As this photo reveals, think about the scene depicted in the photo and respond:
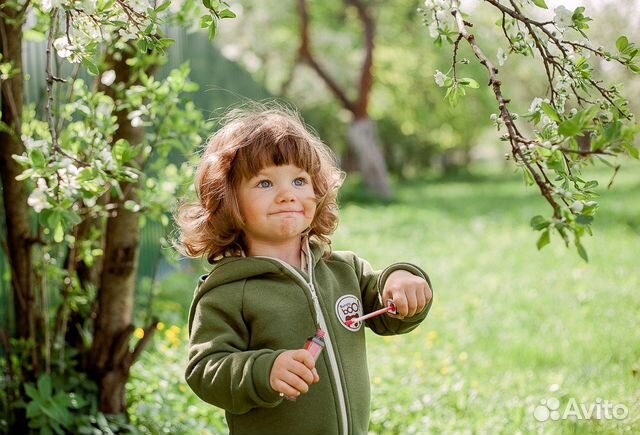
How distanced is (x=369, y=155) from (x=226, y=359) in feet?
49.3

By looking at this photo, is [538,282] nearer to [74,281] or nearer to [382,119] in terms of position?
[74,281]

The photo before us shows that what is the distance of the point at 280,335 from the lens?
195 centimetres

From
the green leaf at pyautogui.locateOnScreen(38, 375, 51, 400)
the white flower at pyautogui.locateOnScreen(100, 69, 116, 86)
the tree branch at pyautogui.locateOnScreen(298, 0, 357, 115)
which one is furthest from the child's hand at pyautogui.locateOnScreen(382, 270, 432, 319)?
the tree branch at pyautogui.locateOnScreen(298, 0, 357, 115)

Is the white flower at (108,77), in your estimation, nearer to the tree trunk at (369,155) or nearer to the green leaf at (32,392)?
the green leaf at (32,392)

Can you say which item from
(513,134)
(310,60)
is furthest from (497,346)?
(310,60)

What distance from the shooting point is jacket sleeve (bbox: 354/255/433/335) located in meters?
2.10

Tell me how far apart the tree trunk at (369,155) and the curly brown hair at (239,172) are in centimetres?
1437

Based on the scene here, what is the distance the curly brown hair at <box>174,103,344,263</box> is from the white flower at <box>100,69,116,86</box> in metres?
1.02

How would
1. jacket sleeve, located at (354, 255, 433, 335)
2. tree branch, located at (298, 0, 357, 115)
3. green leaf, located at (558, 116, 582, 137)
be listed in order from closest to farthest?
green leaf, located at (558, 116, 582, 137) < jacket sleeve, located at (354, 255, 433, 335) < tree branch, located at (298, 0, 357, 115)

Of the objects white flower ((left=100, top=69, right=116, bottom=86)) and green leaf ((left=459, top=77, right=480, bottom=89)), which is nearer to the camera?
green leaf ((left=459, top=77, right=480, bottom=89))

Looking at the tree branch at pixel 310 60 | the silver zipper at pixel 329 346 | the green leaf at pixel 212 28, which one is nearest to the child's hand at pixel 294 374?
the silver zipper at pixel 329 346

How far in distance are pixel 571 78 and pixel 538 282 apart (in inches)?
195

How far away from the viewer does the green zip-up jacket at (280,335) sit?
1.91 metres

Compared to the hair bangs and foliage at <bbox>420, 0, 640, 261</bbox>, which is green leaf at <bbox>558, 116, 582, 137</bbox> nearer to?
foliage at <bbox>420, 0, 640, 261</bbox>
